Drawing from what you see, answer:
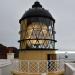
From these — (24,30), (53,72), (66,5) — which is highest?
(66,5)

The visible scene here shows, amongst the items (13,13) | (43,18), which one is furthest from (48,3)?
(43,18)

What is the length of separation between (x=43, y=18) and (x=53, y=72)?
2.52 metres

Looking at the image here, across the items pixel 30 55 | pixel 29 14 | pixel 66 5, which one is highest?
pixel 66 5

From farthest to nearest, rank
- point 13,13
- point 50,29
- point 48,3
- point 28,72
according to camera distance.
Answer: point 13,13 → point 48,3 → point 50,29 → point 28,72

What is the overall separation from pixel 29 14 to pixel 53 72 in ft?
9.50

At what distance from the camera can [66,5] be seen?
12.9 metres

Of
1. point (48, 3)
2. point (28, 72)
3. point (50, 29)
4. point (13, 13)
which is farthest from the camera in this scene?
point (13, 13)

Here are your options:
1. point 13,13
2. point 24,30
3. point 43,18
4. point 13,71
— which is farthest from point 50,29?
point 13,13

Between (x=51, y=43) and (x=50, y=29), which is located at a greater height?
(x=50, y=29)

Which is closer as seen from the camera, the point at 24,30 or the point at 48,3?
the point at 24,30

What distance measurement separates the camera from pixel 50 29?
32.4 ft

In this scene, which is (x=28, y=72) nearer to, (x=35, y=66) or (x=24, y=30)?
(x=35, y=66)

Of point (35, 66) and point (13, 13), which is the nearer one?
point (35, 66)

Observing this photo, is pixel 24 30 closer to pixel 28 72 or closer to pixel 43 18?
pixel 43 18
